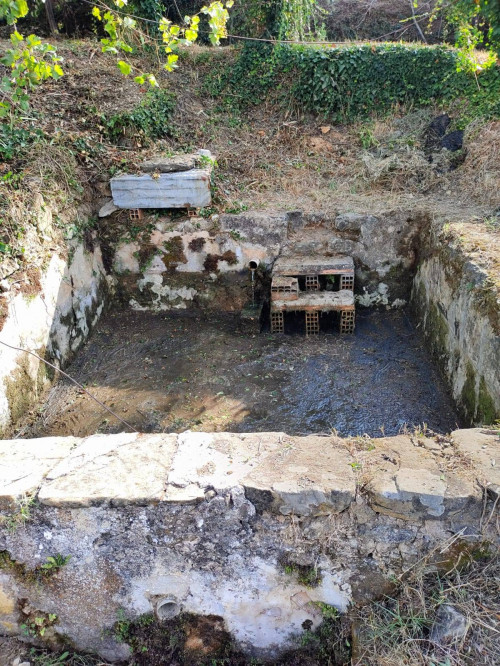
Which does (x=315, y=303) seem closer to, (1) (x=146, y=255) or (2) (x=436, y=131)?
(1) (x=146, y=255)

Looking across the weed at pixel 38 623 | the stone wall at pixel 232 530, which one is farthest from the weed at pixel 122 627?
the weed at pixel 38 623

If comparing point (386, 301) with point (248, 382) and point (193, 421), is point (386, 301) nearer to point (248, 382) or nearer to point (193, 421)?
point (248, 382)

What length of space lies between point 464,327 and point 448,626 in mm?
3003

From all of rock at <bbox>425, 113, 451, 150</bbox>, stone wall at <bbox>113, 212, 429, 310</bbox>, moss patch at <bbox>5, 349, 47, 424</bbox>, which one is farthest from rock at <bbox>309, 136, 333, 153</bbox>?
moss patch at <bbox>5, 349, 47, 424</bbox>

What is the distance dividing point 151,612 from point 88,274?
461 cm

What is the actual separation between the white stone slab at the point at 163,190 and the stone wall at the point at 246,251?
0.25m

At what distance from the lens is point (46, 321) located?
207 inches

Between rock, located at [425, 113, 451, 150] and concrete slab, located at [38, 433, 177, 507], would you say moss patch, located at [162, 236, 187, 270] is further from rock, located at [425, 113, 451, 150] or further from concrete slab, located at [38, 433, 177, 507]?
rock, located at [425, 113, 451, 150]

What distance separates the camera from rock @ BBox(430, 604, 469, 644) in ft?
7.40

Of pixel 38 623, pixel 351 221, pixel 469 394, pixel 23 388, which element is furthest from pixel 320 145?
pixel 38 623

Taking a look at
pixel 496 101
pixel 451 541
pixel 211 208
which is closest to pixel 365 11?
pixel 496 101

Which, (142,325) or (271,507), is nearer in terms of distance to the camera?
(271,507)

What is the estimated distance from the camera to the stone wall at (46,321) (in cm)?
456

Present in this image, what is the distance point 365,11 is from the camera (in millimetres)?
13719
